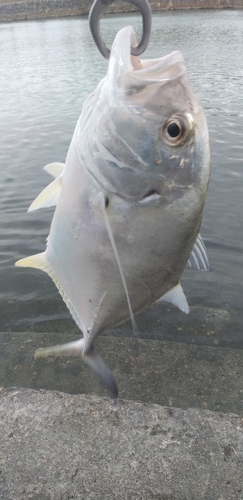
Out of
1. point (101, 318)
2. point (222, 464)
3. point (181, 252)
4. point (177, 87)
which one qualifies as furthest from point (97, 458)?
point (177, 87)

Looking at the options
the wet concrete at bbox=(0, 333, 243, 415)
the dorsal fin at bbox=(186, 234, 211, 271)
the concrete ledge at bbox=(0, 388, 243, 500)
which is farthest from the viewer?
the wet concrete at bbox=(0, 333, 243, 415)

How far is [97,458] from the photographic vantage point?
2.43 meters

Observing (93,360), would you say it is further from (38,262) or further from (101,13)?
(101,13)

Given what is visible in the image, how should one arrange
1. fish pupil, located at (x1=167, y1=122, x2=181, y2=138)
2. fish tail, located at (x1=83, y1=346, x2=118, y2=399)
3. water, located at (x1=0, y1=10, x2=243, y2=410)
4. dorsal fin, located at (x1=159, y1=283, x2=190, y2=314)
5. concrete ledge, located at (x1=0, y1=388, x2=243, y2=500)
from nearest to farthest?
fish pupil, located at (x1=167, y1=122, x2=181, y2=138), dorsal fin, located at (x1=159, y1=283, x2=190, y2=314), fish tail, located at (x1=83, y1=346, x2=118, y2=399), concrete ledge, located at (x1=0, y1=388, x2=243, y2=500), water, located at (x1=0, y1=10, x2=243, y2=410)

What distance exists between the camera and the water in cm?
463

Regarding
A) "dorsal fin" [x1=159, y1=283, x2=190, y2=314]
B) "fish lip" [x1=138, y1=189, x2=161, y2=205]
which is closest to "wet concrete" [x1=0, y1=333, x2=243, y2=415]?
"dorsal fin" [x1=159, y1=283, x2=190, y2=314]

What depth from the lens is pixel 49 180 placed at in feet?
28.9

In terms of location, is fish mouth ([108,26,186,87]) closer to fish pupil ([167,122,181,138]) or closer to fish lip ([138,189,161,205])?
fish pupil ([167,122,181,138])

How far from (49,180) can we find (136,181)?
750cm

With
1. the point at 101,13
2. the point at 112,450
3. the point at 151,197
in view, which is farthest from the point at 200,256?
the point at 112,450

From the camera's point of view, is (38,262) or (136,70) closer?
(136,70)

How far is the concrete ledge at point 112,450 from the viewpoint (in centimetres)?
227

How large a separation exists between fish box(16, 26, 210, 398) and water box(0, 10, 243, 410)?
266 centimetres

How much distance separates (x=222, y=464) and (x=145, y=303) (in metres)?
1.19
